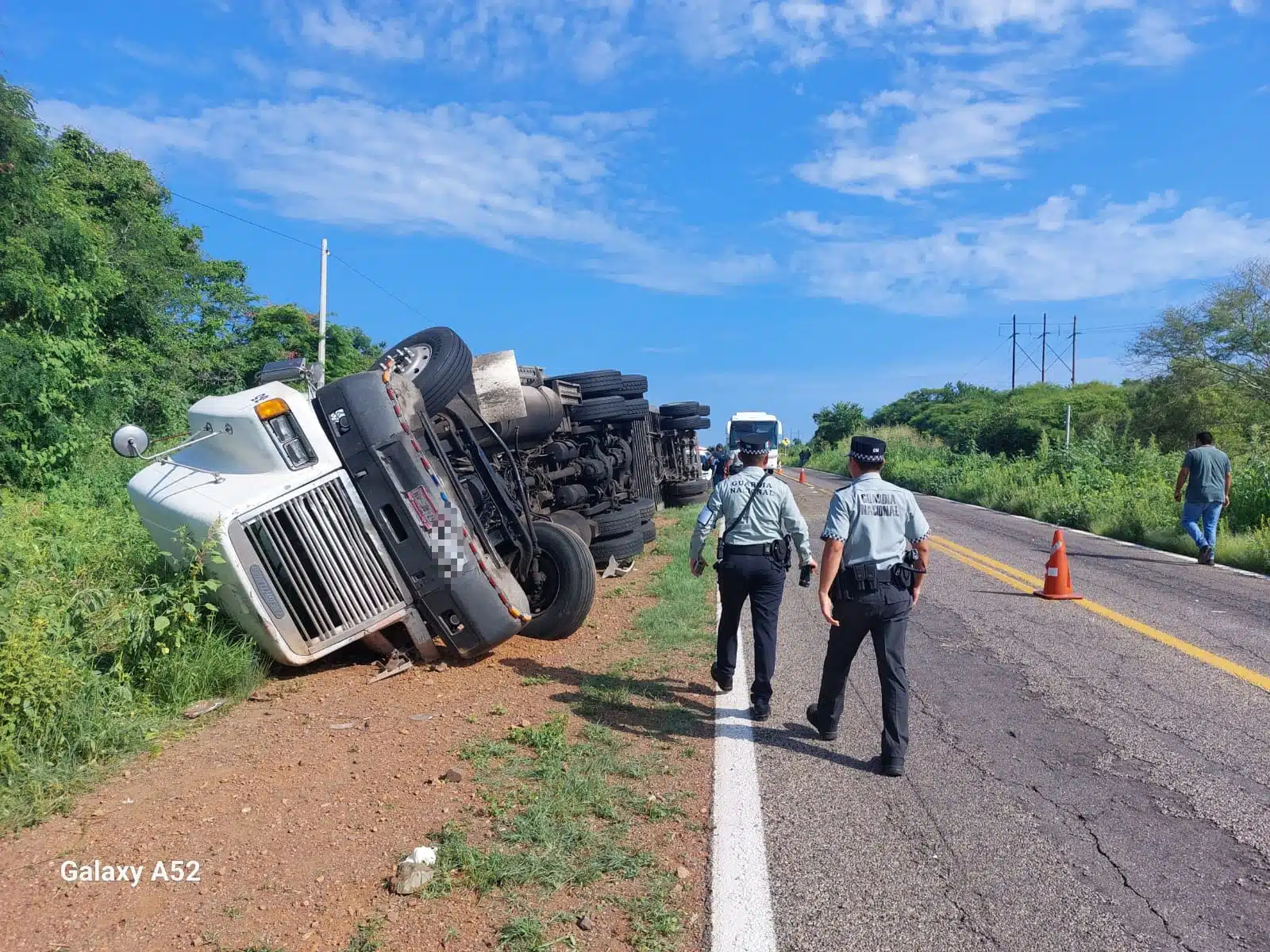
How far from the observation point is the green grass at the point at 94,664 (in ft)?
14.8

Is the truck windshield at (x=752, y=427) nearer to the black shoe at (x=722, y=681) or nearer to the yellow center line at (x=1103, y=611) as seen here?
the yellow center line at (x=1103, y=611)

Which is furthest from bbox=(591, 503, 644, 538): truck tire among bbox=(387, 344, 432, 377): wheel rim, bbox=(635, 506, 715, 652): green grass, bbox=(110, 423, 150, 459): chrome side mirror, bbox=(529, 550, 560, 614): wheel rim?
bbox=(110, 423, 150, 459): chrome side mirror

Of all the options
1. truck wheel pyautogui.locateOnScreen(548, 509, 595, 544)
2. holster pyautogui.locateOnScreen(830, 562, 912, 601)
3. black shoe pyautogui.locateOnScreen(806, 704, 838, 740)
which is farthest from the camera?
truck wheel pyautogui.locateOnScreen(548, 509, 595, 544)

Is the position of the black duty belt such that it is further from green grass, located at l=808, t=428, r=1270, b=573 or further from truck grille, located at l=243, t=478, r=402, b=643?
green grass, located at l=808, t=428, r=1270, b=573

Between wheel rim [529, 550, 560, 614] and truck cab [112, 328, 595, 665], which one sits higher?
truck cab [112, 328, 595, 665]

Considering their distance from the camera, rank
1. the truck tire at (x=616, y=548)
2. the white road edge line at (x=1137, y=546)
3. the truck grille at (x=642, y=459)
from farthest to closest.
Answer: the truck grille at (x=642, y=459)
the white road edge line at (x=1137, y=546)
the truck tire at (x=616, y=548)

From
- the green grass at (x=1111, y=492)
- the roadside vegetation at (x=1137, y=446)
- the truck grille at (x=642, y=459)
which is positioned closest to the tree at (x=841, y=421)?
the roadside vegetation at (x=1137, y=446)

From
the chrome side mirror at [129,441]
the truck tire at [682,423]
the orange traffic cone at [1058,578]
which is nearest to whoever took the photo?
the chrome side mirror at [129,441]

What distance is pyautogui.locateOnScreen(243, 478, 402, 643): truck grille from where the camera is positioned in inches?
236

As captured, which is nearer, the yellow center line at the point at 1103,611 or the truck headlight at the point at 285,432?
the truck headlight at the point at 285,432

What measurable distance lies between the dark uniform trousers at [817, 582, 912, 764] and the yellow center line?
3.19 m

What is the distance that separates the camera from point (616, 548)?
445 inches

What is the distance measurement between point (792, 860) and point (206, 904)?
2231mm

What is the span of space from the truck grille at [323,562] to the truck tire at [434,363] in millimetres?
1416
